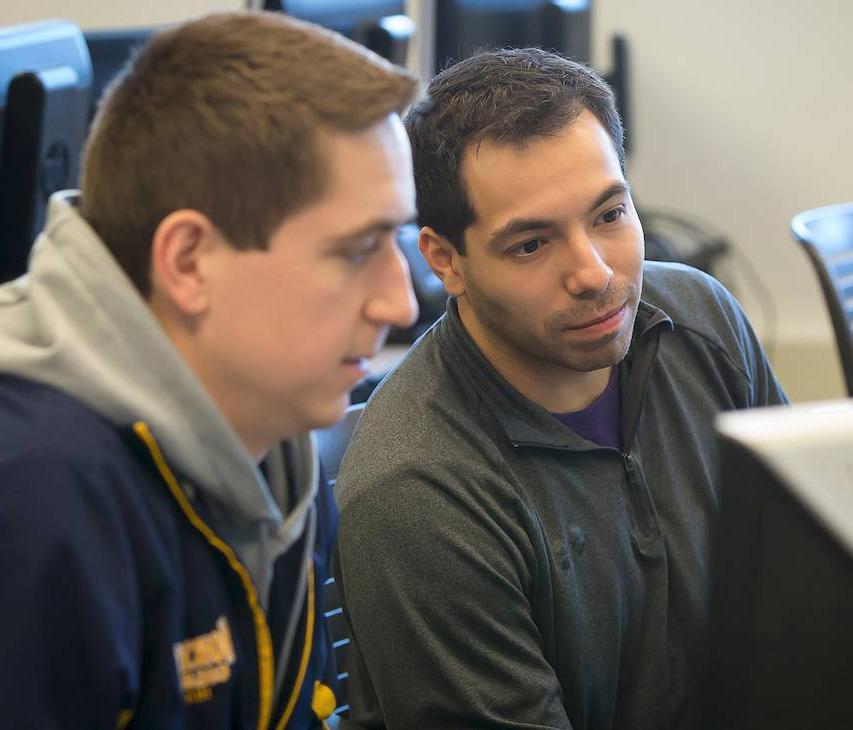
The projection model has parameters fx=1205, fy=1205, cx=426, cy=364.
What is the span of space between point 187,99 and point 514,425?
0.57m

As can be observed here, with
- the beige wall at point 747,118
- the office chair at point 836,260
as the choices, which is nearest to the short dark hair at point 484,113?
the office chair at point 836,260

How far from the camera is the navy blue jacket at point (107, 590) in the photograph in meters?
0.83

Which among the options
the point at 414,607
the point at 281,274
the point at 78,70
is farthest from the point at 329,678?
the point at 78,70

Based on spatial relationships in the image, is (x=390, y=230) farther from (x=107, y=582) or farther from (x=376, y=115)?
(x=107, y=582)

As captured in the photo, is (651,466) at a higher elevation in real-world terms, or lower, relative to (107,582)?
lower

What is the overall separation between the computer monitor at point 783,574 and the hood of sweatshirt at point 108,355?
48 cm

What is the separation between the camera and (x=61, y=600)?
842 millimetres

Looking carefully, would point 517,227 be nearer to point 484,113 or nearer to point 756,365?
point 484,113

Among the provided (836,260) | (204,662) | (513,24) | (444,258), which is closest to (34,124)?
(444,258)

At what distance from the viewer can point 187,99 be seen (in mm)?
922

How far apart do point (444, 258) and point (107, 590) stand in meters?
0.73

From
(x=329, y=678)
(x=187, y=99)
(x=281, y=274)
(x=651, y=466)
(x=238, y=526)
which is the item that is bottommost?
(x=329, y=678)

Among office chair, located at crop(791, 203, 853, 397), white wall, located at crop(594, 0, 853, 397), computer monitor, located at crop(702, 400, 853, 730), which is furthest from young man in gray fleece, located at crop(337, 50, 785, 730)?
white wall, located at crop(594, 0, 853, 397)

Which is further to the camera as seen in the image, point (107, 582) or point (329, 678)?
point (329, 678)
